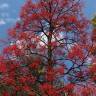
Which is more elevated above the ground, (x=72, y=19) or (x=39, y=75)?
(x=72, y=19)

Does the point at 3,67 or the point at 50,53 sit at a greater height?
the point at 50,53

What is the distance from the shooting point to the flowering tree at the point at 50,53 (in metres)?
21.4

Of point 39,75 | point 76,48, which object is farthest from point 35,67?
point 76,48

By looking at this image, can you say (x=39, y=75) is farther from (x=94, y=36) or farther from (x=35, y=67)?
(x=94, y=36)

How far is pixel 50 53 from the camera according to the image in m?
21.9

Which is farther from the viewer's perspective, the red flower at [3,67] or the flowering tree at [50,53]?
the red flower at [3,67]

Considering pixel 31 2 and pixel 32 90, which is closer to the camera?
pixel 32 90

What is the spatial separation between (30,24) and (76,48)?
2.22 meters

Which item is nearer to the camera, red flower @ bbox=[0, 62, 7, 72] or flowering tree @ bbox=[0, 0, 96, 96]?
flowering tree @ bbox=[0, 0, 96, 96]

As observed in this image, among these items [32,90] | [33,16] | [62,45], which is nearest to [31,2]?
[33,16]

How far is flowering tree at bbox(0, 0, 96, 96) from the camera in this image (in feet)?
70.1

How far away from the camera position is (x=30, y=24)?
22453 millimetres

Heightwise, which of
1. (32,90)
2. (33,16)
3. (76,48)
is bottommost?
(32,90)

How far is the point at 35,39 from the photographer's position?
22.1 m
